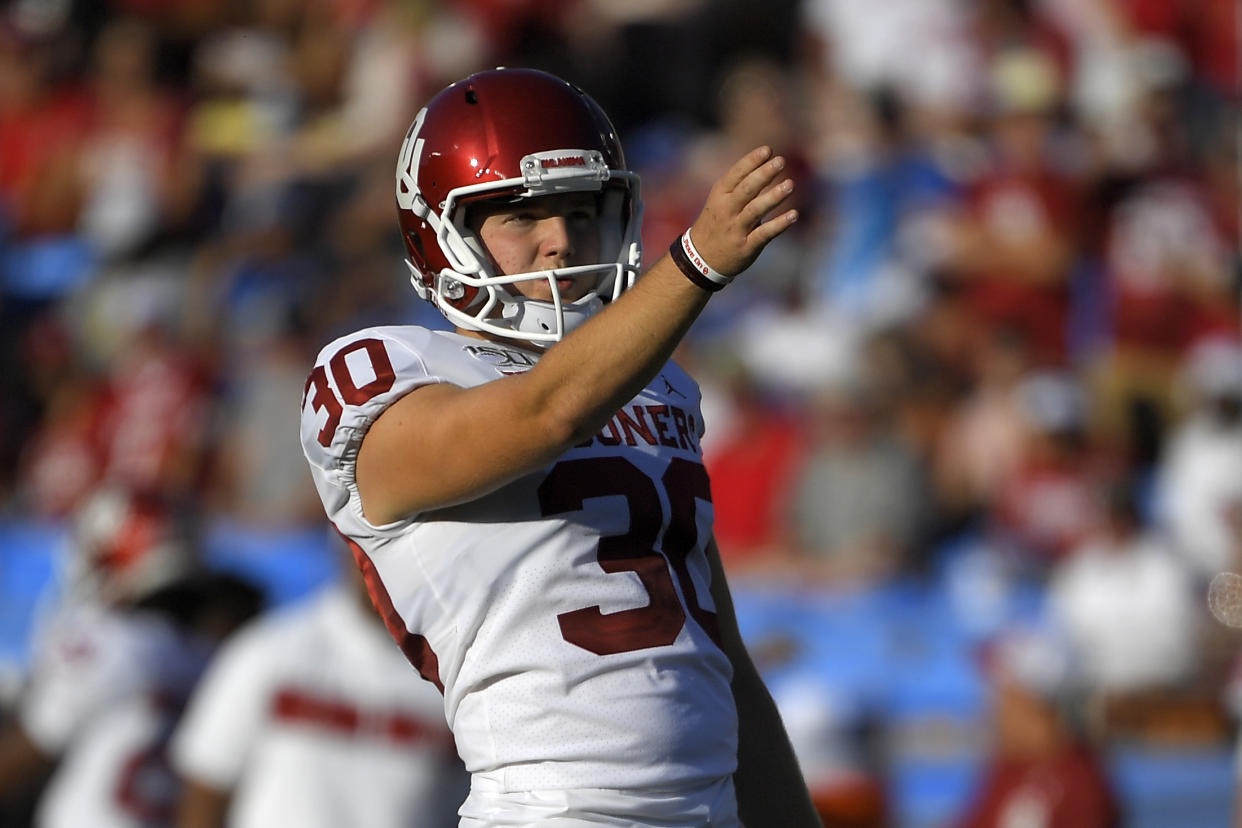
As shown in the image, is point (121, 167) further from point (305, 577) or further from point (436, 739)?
point (436, 739)


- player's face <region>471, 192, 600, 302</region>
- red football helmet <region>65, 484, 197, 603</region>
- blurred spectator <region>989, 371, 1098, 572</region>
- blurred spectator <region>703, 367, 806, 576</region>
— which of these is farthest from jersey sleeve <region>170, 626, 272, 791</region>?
blurred spectator <region>989, 371, 1098, 572</region>

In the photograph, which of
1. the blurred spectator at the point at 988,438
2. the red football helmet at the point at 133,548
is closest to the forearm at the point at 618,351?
the red football helmet at the point at 133,548

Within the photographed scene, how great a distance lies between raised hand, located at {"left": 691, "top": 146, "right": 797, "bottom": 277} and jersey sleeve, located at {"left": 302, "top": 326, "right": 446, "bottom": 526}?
0.46 m

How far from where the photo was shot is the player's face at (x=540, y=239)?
249 cm

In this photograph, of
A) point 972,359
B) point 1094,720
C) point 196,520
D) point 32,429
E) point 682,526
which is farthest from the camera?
point 32,429

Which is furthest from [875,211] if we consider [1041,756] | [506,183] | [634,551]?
[634,551]

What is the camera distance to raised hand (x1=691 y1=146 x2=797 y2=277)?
2059mm

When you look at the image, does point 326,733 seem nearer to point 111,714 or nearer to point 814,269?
point 111,714

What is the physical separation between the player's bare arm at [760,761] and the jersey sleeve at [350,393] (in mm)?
581

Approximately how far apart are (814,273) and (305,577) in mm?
2917

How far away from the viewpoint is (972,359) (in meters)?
7.88

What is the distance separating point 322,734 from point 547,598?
2414 mm

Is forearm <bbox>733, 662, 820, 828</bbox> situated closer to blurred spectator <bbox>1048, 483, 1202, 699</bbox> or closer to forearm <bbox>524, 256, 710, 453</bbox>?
forearm <bbox>524, 256, 710, 453</bbox>

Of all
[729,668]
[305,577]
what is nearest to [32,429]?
[305,577]
